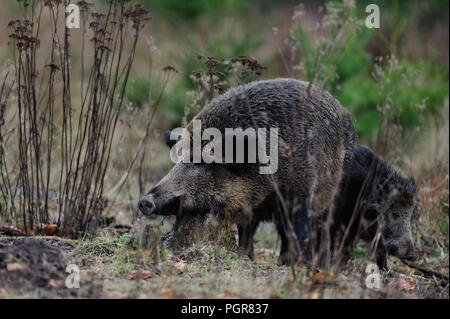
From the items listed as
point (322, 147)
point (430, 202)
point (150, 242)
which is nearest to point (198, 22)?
point (430, 202)

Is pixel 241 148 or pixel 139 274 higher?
pixel 241 148

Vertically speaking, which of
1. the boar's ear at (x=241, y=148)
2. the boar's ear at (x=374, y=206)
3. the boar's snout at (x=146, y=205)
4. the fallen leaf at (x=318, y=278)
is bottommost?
the fallen leaf at (x=318, y=278)

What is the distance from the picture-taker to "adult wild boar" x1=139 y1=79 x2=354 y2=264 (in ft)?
20.0

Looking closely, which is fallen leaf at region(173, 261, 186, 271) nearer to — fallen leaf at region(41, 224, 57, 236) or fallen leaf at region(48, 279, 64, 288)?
fallen leaf at region(48, 279, 64, 288)

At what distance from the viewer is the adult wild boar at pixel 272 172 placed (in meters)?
6.08

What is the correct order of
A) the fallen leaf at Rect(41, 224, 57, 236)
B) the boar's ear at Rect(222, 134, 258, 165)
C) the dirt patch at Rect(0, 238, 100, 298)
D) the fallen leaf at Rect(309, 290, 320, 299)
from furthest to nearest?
the fallen leaf at Rect(41, 224, 57, 236)
the boar's ear at Rect(222, 134, 258, 165)
the fallen leaf at Rect(309, 290, 320, 299)
the dirt patch at Rect(0, 238, 100, 298)

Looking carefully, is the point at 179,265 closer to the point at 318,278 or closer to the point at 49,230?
the point at 318,278

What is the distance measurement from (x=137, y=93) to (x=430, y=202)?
601 cm

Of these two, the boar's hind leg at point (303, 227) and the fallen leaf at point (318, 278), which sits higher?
the boar's hind leg at point (303, 227)

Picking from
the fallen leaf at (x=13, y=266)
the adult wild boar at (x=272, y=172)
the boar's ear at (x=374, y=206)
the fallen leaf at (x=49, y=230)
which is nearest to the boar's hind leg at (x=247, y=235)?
the adult wild boar at (x=272, y=172)

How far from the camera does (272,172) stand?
6137 mm

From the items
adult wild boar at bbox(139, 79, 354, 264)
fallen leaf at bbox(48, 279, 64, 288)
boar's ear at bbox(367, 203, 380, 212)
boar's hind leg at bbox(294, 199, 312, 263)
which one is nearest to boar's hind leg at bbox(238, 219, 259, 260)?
adult wild boar at bbox(139, 79, 354, 264)

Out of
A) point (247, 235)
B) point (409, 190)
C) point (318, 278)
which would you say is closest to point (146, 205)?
point (247, 235)

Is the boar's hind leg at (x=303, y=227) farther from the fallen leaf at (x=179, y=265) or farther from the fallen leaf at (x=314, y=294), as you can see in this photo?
the fallen leaf at (x=314, y=294)
